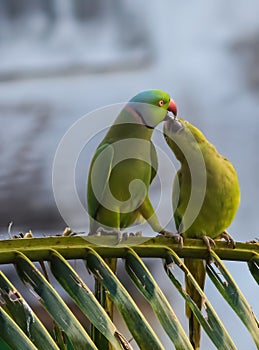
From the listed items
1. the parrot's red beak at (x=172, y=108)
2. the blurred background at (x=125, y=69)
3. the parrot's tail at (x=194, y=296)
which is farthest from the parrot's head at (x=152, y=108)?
the blurred background at (x=125, y=69)

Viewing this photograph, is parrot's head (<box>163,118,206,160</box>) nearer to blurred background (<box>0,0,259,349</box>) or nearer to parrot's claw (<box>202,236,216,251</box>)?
parrot's claw (<box>202,236,216,251</box>)

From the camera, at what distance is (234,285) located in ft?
1.99

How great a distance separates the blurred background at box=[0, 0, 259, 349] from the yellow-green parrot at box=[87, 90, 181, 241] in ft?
3.31

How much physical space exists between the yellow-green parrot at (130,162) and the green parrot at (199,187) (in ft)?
0.10

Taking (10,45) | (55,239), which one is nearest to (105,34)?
(10,45)

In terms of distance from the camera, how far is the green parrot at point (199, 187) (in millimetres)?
868

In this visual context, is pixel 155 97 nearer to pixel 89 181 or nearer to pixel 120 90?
pixel 89 181

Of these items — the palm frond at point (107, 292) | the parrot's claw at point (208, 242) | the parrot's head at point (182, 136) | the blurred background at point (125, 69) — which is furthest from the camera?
the blurred background at point (125, 69)

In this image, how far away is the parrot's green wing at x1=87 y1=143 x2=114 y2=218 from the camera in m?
0.88

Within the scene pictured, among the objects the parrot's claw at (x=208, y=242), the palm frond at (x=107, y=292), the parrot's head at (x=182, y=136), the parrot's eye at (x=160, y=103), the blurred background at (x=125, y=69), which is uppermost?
the blurred background at (x=125, y=69)

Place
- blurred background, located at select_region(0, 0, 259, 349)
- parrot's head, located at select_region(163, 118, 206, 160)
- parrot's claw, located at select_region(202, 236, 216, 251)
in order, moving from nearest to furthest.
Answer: parrot's claw, located at select_region(202, 236, 216, 251)
parrot's head, located at select_region(163, 118, 206, 160)
blurred background, located at select_region(0, 0, 259, 349)

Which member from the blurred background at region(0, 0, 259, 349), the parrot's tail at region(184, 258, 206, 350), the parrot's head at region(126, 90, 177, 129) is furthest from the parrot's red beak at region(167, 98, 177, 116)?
the blurred background at region(0, 0, 259, 349)

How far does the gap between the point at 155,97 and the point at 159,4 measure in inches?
49.3

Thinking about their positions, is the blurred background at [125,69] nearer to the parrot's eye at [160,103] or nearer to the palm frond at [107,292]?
the parrot's eye at [160,103]
